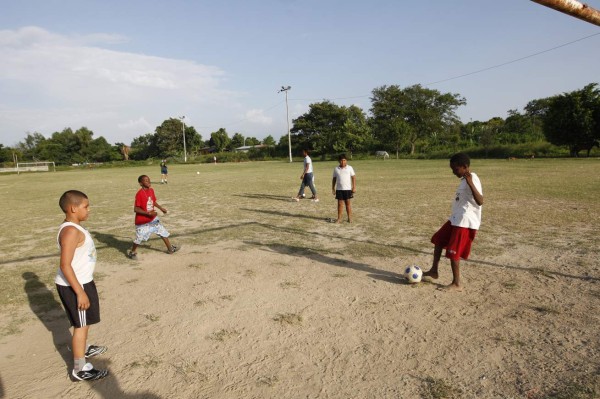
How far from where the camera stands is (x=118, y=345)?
3.70 metres

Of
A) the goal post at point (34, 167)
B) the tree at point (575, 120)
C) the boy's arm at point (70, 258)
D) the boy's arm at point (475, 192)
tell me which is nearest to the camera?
the boy's arm at point (70, 258)

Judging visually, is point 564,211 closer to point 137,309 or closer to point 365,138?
point 137,309

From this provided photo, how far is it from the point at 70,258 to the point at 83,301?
0.38 m

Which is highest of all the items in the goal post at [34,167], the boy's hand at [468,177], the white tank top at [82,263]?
the goal post at [34,167]

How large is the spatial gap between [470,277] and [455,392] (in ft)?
8.98

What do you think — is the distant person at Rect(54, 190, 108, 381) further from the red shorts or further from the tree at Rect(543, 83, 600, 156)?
the tree at Rect(543, 83, 600, 156)

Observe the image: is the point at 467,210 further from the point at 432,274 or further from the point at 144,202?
the point at 144,202

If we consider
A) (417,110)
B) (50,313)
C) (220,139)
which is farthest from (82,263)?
(220,139)

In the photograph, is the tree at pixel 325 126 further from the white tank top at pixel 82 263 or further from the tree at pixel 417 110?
the white tank top at pixel 82 263

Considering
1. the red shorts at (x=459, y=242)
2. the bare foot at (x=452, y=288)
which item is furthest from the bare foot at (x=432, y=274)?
the red shorts at (x=459, y=242)

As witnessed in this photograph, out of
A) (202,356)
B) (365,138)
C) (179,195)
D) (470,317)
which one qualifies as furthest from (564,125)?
(202,356)

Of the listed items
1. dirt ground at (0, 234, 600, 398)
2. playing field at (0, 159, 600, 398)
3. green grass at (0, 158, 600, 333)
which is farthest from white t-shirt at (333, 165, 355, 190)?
dirt ground at (0, 234, 600, 398)

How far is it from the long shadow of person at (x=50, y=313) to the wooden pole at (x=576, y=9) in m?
5.60

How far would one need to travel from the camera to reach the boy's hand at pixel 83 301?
3.09 meters
